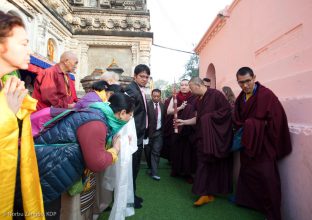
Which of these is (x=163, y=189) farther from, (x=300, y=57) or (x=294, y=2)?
(x=294, y=2)

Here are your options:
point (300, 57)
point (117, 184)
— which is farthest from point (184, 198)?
point (300, 57)

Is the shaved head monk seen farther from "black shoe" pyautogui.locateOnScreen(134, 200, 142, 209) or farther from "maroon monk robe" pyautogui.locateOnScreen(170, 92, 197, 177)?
"maroon monk robe" pyautogui.locateOnScreen(170, 92, 197, 177)

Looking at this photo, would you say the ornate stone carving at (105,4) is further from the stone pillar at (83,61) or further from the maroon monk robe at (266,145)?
the maroon monk robe at (266,145)

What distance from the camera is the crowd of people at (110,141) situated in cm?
112

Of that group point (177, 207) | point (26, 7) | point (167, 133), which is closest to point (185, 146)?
point (167, 133)

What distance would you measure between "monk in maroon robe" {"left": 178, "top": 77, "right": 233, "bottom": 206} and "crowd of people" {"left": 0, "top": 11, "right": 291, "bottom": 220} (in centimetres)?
1

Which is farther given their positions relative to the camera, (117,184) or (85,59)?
(85,59)

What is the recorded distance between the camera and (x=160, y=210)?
9.58ft

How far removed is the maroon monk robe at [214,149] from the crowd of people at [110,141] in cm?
1

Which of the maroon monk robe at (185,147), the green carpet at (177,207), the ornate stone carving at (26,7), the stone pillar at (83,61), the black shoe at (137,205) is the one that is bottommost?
the green carpet at (177,207)

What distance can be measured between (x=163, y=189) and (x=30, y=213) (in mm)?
2725

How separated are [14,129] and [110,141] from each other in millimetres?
978

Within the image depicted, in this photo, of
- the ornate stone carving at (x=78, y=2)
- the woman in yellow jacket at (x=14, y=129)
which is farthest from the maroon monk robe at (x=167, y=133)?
the ornate stone carving at (x=78, y=2)

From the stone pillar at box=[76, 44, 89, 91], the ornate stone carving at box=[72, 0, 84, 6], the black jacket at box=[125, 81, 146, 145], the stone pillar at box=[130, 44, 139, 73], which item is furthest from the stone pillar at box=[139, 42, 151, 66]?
the black jacket at box=[125, 81, 146, 145]
